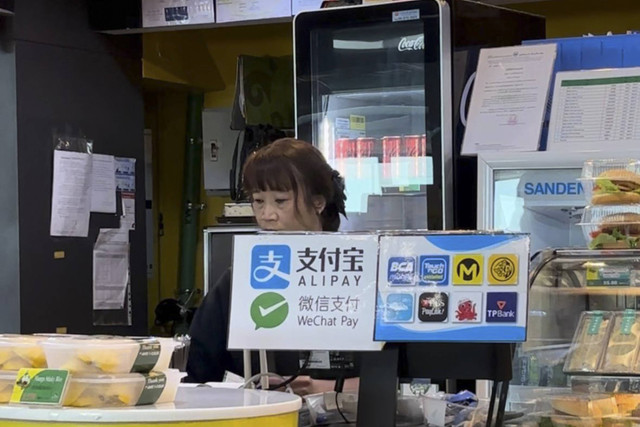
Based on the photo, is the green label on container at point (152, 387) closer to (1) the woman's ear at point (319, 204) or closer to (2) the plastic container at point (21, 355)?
(2) the plastic container at point (21, 355)

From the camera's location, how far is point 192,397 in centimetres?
165

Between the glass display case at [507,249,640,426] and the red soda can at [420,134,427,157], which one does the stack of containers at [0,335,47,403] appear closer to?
the glass display case at [507,249,640,426]

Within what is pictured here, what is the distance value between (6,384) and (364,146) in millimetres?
2830

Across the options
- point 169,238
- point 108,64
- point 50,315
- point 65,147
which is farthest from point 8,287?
point 169,238

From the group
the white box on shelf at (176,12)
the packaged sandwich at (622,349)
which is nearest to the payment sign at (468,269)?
the packaged sandwich at (622,349)

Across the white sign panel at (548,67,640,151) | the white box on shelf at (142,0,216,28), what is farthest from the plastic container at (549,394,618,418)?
the white box on shelf at (142,0,216,28)

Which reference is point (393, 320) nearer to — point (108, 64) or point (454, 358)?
point (454, 358)

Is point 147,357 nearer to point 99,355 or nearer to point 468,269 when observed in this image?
point 99,355

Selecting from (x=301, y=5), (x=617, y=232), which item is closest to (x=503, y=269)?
(x=617, y=232)

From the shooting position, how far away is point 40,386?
151 cm

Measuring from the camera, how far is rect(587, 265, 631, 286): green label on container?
254cm

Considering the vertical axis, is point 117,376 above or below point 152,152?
below

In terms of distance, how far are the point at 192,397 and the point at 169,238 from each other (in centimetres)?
559

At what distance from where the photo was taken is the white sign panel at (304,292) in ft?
5.46
